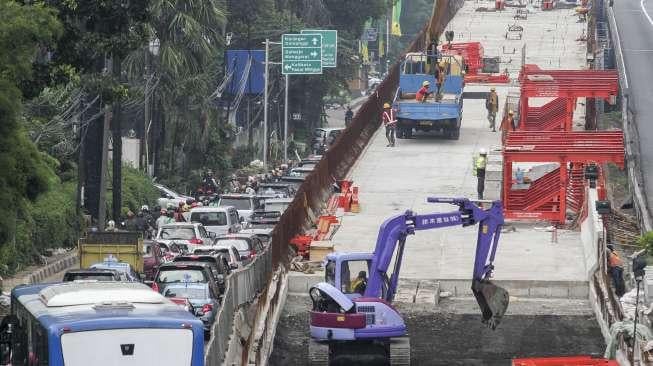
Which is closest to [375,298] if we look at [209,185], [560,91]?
[560,91]

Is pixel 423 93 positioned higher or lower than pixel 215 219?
higher

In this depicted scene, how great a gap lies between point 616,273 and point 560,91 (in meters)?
23.8

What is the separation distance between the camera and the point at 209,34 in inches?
2825

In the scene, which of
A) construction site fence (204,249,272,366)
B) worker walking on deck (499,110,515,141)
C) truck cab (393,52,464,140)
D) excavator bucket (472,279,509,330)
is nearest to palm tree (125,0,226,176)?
truck cab (393,52,464,140)

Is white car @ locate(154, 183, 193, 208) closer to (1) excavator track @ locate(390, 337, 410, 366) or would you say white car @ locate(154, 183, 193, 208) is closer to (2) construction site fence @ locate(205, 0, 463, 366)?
(2) construction site fence @ locate(205, 0, 463, 366)

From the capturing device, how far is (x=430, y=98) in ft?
218

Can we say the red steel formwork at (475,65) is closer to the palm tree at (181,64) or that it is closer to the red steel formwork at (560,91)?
the red steel formwork at (560,91)

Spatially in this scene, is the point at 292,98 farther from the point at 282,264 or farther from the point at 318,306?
the point at 318,306

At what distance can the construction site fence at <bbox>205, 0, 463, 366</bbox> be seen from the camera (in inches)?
1207

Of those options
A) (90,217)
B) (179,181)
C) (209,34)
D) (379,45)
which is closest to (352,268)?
(90,217)

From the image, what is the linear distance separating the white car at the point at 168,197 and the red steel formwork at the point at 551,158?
15.1 metres

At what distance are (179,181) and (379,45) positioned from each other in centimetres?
7460

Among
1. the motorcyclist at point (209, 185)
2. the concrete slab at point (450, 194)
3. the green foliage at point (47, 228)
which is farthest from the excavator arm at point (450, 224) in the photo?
the motorcyclist at point (209, 185)

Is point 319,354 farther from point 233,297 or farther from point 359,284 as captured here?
point 359,284
